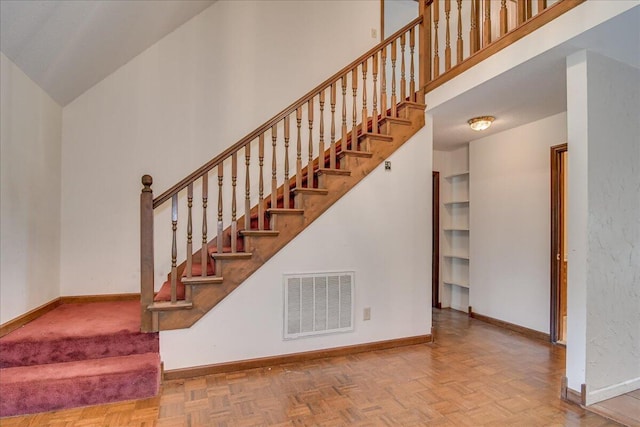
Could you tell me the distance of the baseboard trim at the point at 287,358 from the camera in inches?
106

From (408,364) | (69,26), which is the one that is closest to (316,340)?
(408,364)

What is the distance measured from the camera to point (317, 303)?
3.11 meters

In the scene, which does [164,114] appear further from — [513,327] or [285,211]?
[513,327]

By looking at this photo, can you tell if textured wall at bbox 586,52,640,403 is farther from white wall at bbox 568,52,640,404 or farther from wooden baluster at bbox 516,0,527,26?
wooden baluster at bbox 516,0,527,26

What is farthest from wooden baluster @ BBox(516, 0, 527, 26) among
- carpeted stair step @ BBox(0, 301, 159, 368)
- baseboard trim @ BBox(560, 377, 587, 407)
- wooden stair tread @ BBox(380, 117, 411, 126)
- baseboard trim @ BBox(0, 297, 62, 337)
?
baseboard trim @ BBox(0, 297, 62, 337)

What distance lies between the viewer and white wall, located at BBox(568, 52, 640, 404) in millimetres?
2334

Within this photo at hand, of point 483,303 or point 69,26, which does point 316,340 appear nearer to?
point 483,303

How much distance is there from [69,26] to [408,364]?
12.4ft

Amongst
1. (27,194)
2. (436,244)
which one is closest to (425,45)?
(436,244)

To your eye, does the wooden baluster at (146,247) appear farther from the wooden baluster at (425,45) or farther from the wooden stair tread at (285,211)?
the wooden baluster at (425,45)

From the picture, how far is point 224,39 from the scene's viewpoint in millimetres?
3896

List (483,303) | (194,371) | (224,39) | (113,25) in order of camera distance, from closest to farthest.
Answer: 1. (194,371)
2. (113,25)
3. (224,39)
4. (483,303)

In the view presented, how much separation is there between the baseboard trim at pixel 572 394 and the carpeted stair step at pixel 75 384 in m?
2.80

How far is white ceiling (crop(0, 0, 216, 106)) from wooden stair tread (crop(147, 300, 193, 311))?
2.09 meters
